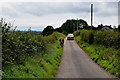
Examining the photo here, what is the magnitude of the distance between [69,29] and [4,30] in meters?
79.8

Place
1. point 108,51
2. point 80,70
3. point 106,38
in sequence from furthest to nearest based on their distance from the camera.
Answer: point 106,38 < point 108,51 < point 80,70

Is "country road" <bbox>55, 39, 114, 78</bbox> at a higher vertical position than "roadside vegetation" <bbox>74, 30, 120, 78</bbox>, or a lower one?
lower

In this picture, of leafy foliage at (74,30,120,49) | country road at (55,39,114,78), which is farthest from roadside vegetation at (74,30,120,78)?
country road at (55,39,114,78)

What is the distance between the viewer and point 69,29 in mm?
88312

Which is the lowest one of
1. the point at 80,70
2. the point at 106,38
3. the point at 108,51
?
the point at 80,70

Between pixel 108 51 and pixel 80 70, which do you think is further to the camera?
pixel 108 51

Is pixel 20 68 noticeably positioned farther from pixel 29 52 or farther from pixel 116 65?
pixel 116 65

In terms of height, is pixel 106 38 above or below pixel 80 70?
above

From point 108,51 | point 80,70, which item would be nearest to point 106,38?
point 108,51

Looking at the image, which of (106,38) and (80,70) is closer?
(80,70)

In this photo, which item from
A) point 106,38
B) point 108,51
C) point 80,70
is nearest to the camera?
point 80,70

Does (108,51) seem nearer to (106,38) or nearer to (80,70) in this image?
(106,38)

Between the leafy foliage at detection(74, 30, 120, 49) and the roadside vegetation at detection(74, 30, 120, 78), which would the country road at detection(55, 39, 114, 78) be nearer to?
the roadside vegetation at detection(74, 30, 120, 78)

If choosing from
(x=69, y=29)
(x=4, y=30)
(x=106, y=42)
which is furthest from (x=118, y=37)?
(x=69, y=29)
